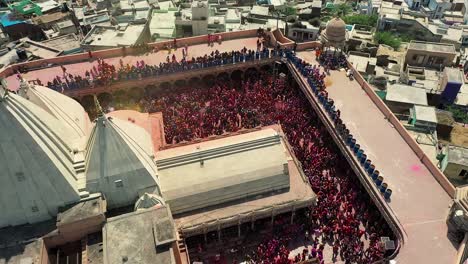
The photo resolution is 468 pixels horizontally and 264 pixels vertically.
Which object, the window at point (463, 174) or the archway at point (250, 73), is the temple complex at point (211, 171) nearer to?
the archway at point (250, 73)

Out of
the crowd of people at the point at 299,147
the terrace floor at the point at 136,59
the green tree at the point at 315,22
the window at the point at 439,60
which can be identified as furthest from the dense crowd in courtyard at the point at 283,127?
the window at the point at 439,60

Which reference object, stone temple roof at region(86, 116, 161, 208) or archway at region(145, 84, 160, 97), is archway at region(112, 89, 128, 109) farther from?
stone temple roof at region(86, 116, 161, 208)

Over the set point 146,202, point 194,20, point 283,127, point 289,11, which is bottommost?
point 283,127

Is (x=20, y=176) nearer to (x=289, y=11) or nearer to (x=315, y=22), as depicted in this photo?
(x=315, y=22)

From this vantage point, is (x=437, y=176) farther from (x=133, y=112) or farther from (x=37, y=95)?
(x=37, y=95)

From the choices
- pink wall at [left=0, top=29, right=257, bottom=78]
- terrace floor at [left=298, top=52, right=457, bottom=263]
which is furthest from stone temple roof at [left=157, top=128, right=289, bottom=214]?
pink wall at [left=0, top=29, right=257, bottom=78]

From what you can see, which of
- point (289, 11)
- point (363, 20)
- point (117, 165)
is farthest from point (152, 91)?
point (363, 20)

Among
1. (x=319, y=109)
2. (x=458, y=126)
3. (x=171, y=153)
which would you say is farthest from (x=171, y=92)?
(x=458, y=126)
